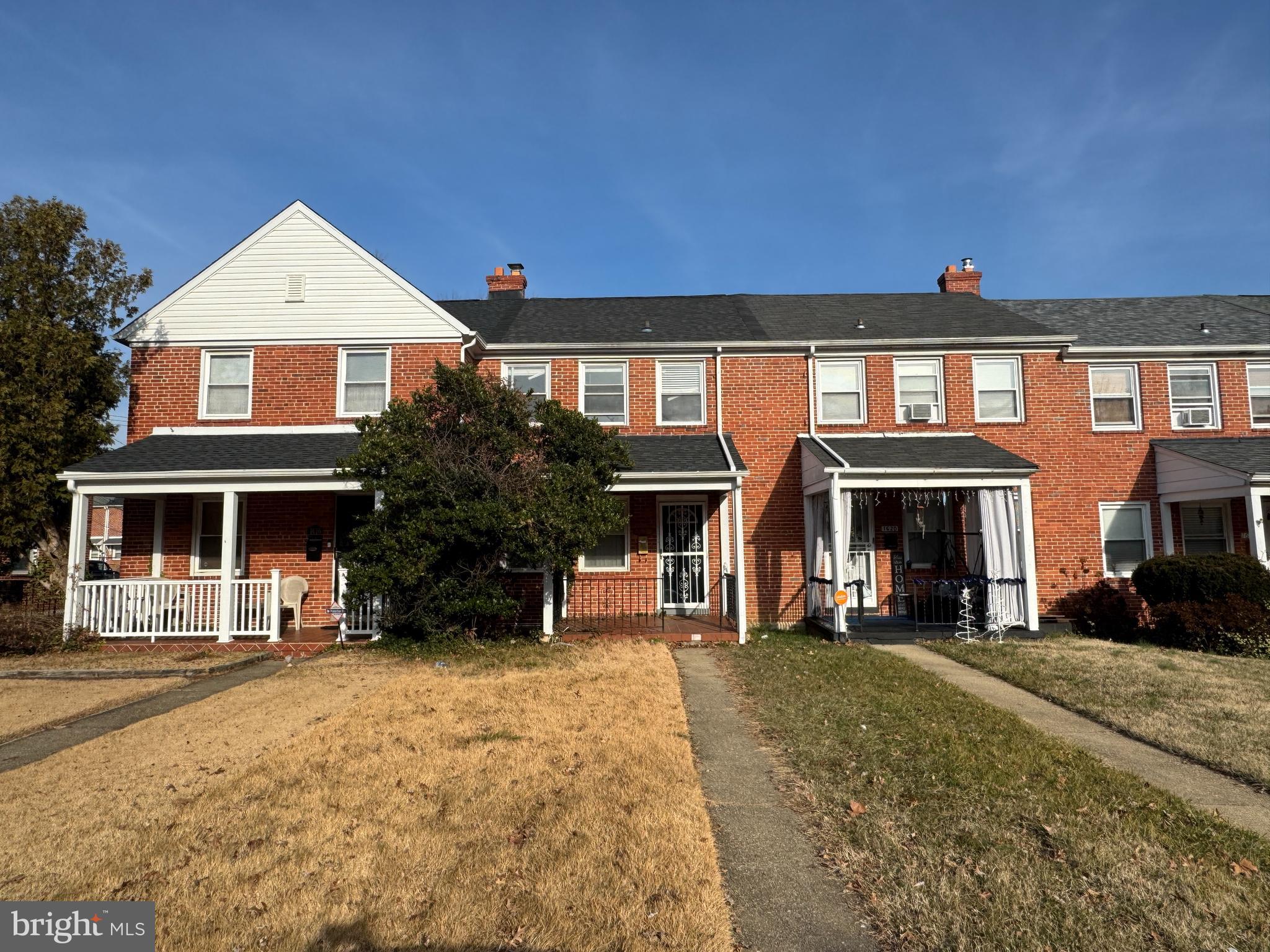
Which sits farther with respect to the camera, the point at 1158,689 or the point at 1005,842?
the point at 1158,689

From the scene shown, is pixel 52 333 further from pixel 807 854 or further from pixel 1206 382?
pixel 1206 382

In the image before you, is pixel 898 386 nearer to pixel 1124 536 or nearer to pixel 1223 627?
pixel 1124 536

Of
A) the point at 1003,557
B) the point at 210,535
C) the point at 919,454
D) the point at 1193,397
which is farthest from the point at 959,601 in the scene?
the point at 210,535

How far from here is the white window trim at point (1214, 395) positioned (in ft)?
52.8

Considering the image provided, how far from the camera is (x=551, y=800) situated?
5332 millimetres

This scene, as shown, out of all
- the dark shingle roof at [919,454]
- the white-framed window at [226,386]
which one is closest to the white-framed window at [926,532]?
the dark shingle roof at [919,454]

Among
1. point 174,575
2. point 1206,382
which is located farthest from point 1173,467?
point 174,575

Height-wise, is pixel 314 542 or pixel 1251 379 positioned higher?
pixel 1251 379

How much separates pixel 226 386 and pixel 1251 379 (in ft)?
70.0

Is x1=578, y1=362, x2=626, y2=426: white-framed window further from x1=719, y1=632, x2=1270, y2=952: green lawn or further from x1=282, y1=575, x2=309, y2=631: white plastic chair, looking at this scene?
x1=719, y1=632, x2=1270, y2=952: green lawn

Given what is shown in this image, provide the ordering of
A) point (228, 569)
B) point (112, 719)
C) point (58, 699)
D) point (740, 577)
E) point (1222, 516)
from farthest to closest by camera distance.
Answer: point (1222, 516), point (740, 577), point (228, 569), point (58, 699), point (112, 719)

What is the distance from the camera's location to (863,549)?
15.6m

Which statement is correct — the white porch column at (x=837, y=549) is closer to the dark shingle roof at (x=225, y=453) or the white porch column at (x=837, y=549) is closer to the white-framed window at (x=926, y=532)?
the white-framed window at (x=926, y=532)

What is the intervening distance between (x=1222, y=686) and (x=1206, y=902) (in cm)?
672
